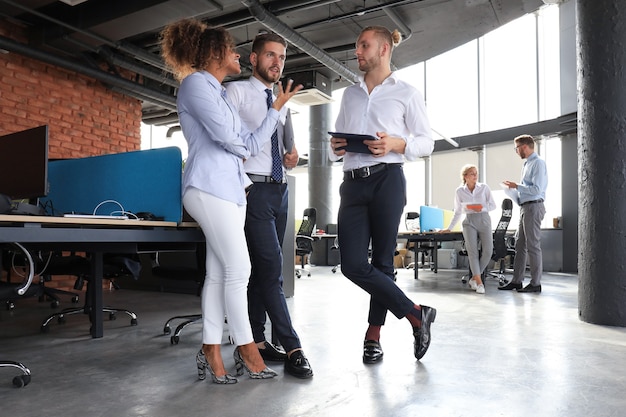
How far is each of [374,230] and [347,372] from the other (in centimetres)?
65

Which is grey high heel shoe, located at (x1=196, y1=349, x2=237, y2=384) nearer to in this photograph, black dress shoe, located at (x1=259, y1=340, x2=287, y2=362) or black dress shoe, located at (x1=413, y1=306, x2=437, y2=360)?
black dress shoe, located at (x1=259, y1=340, x2=287, y2=362)

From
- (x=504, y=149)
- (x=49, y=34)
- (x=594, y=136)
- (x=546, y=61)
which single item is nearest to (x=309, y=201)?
(x=504, y=149)

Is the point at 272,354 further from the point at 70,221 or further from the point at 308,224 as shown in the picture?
the point at 308,224

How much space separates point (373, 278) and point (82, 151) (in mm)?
5469

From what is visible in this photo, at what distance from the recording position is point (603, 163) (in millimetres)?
3471

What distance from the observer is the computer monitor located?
2.71m

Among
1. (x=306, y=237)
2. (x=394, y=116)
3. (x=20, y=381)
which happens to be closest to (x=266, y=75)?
(x=394, y=116)

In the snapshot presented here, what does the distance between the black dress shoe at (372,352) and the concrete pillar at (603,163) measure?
1.93 m

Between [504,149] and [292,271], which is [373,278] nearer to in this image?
[292,271]

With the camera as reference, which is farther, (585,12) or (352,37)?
(352,37)

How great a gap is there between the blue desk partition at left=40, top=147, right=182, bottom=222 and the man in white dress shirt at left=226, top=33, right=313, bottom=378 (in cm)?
88

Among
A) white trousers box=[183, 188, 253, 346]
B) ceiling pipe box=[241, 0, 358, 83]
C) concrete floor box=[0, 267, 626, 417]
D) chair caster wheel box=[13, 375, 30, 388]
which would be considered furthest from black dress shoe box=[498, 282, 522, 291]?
chair caster wheel box=[13, 375, 30, 388]

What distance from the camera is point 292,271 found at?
198 inches

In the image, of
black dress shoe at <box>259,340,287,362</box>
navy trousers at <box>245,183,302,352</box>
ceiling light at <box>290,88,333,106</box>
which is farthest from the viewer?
ceiling light at <box>290,88,333,106</box>
